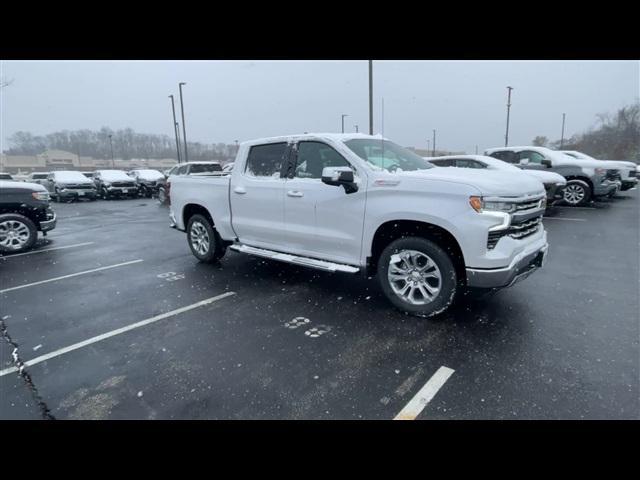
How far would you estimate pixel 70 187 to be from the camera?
2055cm

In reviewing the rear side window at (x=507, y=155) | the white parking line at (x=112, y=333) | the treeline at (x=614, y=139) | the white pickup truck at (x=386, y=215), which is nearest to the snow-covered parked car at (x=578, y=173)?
the rear side window at (x=507, y=155)

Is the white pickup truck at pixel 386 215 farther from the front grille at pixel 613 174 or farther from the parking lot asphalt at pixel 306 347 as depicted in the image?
the front grille at pixel 613 174

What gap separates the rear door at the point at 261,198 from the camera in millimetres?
A: 5027

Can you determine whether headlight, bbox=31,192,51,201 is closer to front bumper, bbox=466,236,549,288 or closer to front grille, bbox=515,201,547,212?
front bumper, bbox=466,236,549,288

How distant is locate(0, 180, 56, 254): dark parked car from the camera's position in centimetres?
764

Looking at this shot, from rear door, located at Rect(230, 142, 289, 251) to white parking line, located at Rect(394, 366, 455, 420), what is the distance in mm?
2698

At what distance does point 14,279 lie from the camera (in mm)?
5969

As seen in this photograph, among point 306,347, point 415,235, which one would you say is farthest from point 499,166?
point 306,347

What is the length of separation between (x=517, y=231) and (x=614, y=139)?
6820 centimetres

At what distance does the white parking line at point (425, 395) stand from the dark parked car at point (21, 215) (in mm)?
8648

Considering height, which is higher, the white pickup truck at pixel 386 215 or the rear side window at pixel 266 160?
the rear side window at pixel 266 160

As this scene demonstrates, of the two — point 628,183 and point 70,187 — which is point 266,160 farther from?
point 70,187

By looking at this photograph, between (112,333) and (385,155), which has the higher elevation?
(385,155)
